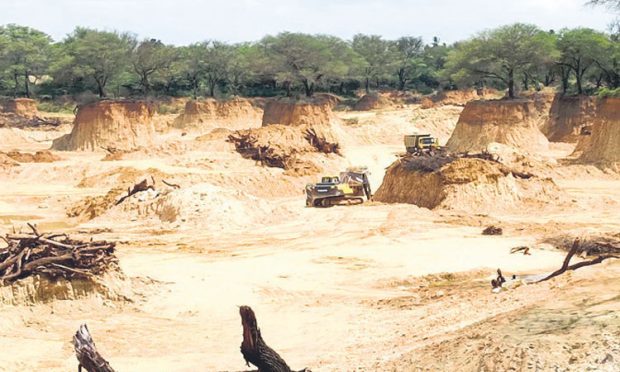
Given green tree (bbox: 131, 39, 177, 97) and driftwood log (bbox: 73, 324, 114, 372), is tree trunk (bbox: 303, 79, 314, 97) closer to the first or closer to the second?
green tree (bbox: 131, 39, 177, 97)

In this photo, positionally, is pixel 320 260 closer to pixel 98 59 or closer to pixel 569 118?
pixel 98 59

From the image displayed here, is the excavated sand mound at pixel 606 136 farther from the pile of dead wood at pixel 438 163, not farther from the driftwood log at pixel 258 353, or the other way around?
the driftwood log at pixel 258 353

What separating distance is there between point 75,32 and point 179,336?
59.6 metres

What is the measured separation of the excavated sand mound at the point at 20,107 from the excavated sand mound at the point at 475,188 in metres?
41.1

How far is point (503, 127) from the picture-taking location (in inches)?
1683

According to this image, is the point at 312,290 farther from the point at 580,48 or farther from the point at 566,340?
the point at 580,48

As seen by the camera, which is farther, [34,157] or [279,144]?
[34,157]

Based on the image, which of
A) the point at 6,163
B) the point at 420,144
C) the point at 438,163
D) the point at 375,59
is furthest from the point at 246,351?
the point at 375,59

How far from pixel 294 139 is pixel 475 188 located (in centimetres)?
1596

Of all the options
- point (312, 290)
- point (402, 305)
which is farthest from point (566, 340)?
point (312, 290)

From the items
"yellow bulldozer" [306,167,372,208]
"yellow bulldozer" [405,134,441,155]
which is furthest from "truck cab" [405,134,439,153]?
"yellow bulldozer" [306,167,372,208]

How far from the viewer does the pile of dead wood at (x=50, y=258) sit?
13008mm

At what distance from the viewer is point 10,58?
65500 millimetres

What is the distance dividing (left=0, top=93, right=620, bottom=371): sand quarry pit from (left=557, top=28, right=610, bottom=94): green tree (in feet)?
24.4
